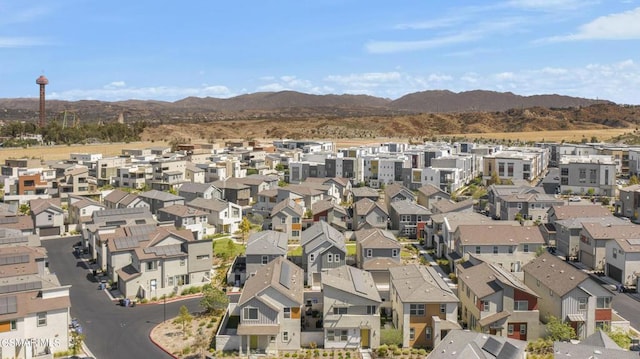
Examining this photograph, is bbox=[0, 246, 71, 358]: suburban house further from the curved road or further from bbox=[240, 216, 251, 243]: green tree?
bbox=[240, 216, 251, 243]: green tree

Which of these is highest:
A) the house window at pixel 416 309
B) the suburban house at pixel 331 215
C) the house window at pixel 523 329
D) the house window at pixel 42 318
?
the suburban house at pixel 331 215

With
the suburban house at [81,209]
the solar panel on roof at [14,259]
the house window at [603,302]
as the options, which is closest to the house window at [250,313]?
the solar panel on roof at [14,259]

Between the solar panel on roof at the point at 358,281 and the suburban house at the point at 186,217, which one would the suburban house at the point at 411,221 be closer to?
the suburban house at the point at 186,217

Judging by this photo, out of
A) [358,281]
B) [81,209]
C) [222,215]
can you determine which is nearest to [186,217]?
[222,215]

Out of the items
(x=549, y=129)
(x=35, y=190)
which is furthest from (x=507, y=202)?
(x=549, y=129)

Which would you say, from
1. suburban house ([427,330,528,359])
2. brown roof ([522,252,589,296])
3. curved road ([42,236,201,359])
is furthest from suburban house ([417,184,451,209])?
suburban house ([427,330,528,359])
